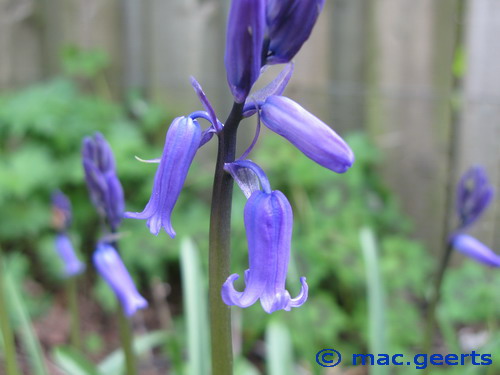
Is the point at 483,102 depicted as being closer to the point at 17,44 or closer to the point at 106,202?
the point at 106,202

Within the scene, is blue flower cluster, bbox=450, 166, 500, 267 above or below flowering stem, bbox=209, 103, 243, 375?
below

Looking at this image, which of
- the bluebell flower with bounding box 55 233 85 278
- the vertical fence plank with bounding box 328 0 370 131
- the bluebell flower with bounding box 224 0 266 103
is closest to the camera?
the bluebell flower with bounding box 224 0 266 103

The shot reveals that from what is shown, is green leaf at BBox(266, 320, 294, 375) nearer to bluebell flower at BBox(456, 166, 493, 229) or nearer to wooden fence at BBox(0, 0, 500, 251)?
bluebell flower at BBox(456, 166, 493, 229)

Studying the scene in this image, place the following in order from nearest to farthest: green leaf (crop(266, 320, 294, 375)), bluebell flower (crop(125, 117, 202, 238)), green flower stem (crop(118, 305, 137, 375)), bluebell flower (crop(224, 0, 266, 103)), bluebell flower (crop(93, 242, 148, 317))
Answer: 1. bluebell flower (crop(224, 0, 266, 103))
2. bluebell flower (crop(125, 117, 202, 238))
3. bluebell flower (crop(93, 242, 148, 317))
4. green flower stem (crop(118, 305, 137, 375))
5. green leaf (crop(266, 320, 294, 375))

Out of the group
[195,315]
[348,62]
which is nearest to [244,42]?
[195,315]

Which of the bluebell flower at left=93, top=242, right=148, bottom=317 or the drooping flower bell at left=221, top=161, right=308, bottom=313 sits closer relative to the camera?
the drooping flower bell at left=221, top=161, right=308, bottom=313

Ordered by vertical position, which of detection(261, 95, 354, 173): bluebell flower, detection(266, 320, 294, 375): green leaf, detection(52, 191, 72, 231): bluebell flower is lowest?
detection(266, 320, 294, 375): green leaf

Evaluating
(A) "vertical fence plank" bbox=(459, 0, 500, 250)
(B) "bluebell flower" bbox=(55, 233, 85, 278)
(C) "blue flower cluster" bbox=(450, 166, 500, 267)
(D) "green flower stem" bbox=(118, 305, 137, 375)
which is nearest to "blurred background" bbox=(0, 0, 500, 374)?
(A) "vertical fence plank" bbox=(459, 0, 500, 250)
